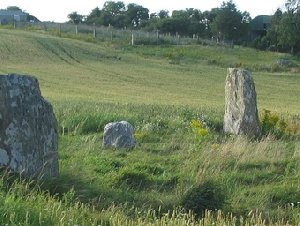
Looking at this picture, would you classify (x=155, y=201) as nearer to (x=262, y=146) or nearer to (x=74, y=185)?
(x=74, y=185)

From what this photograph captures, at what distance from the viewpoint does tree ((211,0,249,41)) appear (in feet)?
311

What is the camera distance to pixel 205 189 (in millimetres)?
9094

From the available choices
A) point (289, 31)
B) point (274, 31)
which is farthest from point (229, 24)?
point (289, 31)

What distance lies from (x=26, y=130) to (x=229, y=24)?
3463 inches

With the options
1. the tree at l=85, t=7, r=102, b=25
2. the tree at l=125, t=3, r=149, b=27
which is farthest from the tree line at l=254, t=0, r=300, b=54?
the tree at l=85, t=7, r=102, b=25

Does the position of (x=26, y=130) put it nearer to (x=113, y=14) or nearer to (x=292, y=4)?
(x=292, y=4)

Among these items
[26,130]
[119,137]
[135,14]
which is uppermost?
[26,130]

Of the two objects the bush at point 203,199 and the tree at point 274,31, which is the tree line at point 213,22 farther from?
the bush at point 203,199

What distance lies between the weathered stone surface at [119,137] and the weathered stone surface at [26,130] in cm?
314

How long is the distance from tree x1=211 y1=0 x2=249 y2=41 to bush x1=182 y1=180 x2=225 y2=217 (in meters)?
86.7

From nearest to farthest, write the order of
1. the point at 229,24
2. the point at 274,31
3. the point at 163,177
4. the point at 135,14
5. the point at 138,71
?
the point at 163,177
the point at 138,71
the point at 274,31
the point at 229,24
the point at 135,14

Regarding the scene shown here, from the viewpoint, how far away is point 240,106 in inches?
634

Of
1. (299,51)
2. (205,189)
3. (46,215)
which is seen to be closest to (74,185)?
(205,189)

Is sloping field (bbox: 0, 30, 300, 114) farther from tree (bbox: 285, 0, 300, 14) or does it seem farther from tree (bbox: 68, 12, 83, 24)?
tree (bbox: 68, 12, 83, 24)
